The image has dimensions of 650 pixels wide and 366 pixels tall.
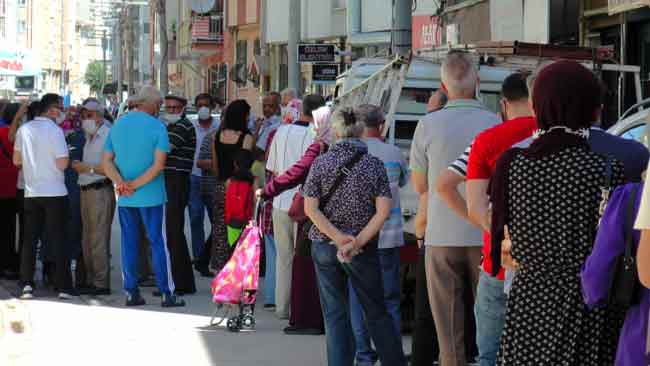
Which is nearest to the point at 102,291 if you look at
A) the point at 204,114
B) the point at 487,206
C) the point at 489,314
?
the point at 204,114

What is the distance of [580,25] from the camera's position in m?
22.1

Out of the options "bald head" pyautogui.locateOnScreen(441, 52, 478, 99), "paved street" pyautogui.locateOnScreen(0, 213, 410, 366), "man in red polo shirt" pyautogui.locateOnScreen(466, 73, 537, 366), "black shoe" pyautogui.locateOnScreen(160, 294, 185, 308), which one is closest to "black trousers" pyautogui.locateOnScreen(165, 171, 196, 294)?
"paved street" pyautogui.locateOnScreen(0, 213, 410, 366)

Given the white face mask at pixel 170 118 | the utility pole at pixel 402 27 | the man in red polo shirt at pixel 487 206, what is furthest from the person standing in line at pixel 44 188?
the man in red polo shirt at pixel 487 206

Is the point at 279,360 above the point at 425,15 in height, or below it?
below

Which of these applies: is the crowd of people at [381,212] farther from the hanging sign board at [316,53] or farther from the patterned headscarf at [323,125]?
the hanging sign board at [316,53]

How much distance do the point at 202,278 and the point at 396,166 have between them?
643cm

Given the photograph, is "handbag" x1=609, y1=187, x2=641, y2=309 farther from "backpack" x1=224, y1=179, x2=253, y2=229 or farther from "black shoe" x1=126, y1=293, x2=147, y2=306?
"black shoe" x1=126, y1=293, x2=147, y2=306

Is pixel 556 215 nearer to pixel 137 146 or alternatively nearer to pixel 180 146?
pixel 137 146

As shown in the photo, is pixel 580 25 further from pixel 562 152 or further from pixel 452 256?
pixel 562 152

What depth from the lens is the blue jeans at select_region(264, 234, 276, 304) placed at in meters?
12.8

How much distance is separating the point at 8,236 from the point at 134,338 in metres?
4.35

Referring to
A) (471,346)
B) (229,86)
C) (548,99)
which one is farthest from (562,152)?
(229,86)

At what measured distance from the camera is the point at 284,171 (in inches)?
459

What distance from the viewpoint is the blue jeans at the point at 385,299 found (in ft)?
30.5
